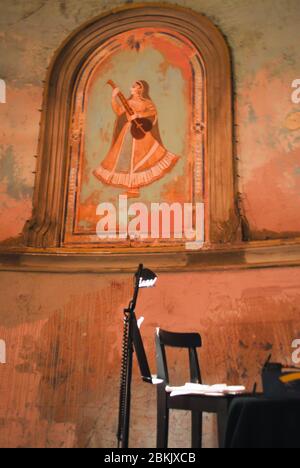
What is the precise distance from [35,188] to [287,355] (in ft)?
7.93

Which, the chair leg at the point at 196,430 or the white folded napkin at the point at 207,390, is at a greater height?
the white folded napkin at the point at 207,390

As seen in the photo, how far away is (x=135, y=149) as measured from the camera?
432 cm

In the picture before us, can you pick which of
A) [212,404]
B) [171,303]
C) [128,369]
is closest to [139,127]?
[171,303]

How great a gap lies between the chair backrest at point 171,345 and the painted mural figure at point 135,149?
1579 mm

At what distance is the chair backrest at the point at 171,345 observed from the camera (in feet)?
8.81

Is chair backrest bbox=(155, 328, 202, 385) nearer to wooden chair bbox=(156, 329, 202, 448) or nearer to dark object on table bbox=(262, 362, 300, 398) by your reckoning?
wooden chair bbox=(156, 329, 202, 448)

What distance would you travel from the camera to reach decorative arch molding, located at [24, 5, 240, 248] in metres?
3.93

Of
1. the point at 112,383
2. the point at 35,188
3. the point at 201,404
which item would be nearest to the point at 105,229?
the point at 35,188

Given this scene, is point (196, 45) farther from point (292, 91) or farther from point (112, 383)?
point (112, 383)

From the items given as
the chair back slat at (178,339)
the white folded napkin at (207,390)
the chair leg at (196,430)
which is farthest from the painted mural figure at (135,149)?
the white folded napkin at (207,390)

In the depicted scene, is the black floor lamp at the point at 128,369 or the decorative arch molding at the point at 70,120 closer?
the black floor lamp at the point at 128,369

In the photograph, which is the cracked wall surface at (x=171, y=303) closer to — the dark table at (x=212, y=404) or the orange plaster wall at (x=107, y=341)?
the orange plaster wall at (x=107, y=341)

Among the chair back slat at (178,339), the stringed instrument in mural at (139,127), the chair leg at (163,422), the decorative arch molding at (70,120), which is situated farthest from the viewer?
the stringed instrument in mural at (139,127)

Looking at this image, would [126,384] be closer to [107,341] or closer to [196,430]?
[196,430]
